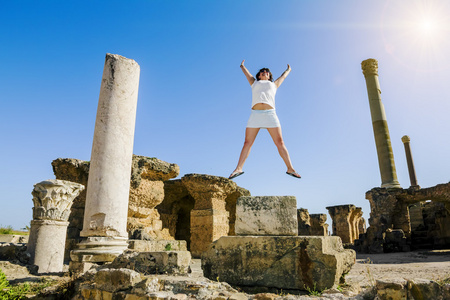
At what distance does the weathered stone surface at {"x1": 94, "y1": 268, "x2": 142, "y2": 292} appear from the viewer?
3.49 meters

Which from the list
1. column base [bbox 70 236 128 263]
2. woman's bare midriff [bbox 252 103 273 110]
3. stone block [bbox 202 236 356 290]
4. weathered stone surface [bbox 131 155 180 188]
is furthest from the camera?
weathered stone surface [bbox 131 155 180 188]

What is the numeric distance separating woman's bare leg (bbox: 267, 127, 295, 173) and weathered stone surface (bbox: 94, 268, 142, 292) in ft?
6.99

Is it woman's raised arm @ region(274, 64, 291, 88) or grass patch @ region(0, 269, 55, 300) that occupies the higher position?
woman's raised arm @ region(274, 64, 291, 88)

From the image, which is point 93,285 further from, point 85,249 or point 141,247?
point 141,247

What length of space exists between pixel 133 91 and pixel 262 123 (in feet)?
11.6

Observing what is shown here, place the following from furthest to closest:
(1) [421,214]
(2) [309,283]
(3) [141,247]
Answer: (1) [421,214], (3) [141,247], (2) [309,283]

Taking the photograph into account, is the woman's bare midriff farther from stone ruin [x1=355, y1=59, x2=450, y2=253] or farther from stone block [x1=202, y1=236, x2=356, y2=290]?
stone ruin [x1=355, y1=59, x2=450, y2=253]

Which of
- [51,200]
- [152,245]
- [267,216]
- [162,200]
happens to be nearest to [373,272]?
[152,245]

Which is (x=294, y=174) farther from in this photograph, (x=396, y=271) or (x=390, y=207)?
(x=390, y=207)

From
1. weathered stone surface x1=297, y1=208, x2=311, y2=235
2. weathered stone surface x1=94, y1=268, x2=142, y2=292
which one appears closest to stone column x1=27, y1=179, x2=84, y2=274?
weathered stone surface x1=94, y1=268, x2=142, y2=292

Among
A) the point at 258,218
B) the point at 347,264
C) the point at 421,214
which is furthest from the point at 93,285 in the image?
the point at 421,214

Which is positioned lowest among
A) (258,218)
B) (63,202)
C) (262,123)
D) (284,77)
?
(258,218)

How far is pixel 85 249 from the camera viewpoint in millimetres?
5488

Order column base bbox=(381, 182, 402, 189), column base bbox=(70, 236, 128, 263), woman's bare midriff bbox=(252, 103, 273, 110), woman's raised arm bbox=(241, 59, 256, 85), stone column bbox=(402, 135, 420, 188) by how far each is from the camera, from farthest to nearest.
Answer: stone column bbox=(402, 135, 420, 188)
column base bbox=(381, 182, 402, 189)
column base bbox=(70, 236, 128, 263)
woman's raised arm bbox=(241, 59, 256, 85)
woman's bare midriff bbox=(252, 103, 273, 110)
